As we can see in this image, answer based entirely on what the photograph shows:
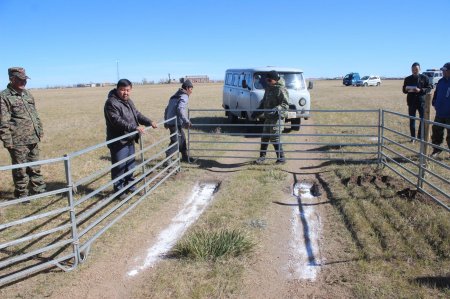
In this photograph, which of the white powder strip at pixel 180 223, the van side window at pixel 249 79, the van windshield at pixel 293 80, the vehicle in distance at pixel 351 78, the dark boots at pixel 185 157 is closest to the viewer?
the white powder strip at pixel 180 223

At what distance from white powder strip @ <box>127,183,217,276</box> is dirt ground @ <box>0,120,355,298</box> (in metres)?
0.10

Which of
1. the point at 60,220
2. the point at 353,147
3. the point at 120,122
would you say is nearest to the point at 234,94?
the point at 353,147

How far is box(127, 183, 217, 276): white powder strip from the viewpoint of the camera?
452 cm

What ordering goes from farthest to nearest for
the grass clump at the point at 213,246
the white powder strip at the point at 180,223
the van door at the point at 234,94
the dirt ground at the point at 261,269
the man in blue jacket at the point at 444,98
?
the van door at the point at 234,94 → the man in blue jacket at the point at 444,98 → the white powder strip at the point at 180,223 → the grass clump at the point at 213,246 → the dirt ground at the point at 261,269

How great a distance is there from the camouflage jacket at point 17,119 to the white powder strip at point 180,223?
2.62m

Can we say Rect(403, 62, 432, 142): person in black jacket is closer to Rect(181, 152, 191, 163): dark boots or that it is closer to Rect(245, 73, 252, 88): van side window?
Rect(245, 73, 252, 88): van side window

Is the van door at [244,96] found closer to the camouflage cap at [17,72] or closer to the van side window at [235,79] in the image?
the van side window at [235,79]

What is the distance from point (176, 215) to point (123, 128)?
1525 millimetres

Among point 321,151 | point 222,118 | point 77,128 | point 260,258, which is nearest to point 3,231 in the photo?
point 260,258

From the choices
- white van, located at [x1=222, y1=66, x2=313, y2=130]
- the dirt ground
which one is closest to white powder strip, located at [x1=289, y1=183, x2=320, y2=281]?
the dirt ground

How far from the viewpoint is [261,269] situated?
4191 millimetres

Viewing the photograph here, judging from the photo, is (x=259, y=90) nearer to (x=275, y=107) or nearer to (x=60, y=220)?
(x=275, y=107)

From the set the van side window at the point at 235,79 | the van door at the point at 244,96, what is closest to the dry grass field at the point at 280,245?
the van door at the point at 244,96

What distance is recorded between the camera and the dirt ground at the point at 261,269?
149 inches
